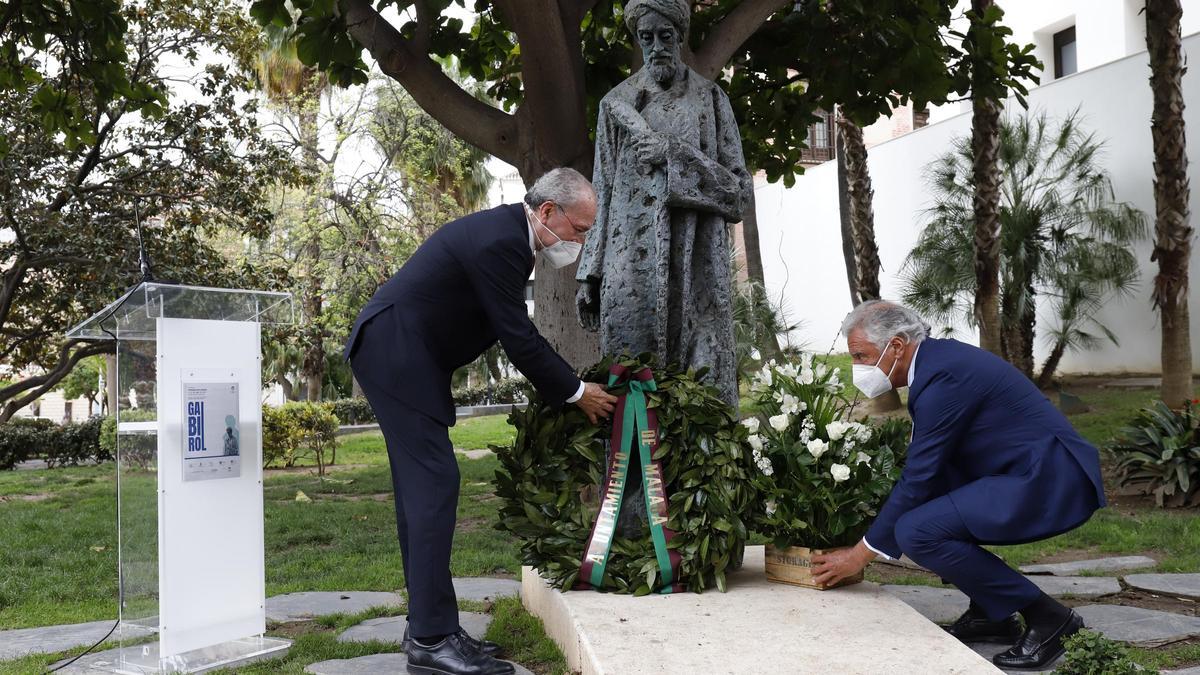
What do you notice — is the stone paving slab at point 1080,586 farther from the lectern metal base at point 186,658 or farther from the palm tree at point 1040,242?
the palm tree at point 1040,242

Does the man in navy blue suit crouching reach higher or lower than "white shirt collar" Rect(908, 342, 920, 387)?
lower

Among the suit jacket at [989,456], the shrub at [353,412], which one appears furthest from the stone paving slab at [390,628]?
the shrub at [353,412]

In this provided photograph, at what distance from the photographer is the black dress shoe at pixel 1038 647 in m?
3.72

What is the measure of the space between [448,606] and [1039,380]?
13.4 metres

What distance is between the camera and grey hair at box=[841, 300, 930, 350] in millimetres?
4039

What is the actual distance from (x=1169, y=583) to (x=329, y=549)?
18.1 ft

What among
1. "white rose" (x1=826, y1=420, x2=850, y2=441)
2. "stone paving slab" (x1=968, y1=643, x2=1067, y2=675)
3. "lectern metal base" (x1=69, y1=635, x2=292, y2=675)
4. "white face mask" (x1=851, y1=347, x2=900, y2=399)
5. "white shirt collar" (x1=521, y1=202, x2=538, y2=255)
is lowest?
"stone paving slab" (x1=968, y1=643, x2=1067, y2=675)

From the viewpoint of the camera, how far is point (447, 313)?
157 inches

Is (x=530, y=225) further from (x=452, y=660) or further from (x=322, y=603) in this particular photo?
(x=322, y=603)

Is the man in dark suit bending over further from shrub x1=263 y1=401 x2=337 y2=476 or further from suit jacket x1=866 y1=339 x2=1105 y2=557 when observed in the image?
shrub x1=263 y1=401 x2=337 y2=476

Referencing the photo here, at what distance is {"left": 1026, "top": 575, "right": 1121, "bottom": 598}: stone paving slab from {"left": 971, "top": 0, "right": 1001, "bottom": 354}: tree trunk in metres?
6.84

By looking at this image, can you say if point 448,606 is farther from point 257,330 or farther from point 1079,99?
point 1079,99

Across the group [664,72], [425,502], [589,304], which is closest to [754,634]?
[425,502]

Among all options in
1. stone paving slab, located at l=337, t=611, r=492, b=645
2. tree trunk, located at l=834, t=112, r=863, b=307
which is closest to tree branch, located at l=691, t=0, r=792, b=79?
stone paving slab, located at l=337, t=611, r=492, b=645
